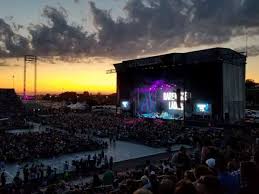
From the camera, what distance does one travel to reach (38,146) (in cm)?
2580

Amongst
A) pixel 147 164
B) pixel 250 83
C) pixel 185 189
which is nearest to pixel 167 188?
pixel 185 189

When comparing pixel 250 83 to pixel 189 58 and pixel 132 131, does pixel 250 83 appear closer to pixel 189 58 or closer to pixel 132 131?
pixel 189 58

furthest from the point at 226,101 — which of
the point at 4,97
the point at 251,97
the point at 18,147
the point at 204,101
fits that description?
the point at 4,97

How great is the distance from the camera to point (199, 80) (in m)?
42.7

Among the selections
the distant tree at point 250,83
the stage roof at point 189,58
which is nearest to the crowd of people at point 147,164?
the stage roof at point 189,58

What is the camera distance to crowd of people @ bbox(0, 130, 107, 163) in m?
23.5

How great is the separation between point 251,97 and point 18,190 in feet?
228

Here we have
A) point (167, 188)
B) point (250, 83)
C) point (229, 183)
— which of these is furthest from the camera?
point (250, 83)

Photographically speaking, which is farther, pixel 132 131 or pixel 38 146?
pixel 132 131

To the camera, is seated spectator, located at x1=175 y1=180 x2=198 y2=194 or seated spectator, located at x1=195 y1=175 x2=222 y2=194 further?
seated spectator, located at x1=195 y1=175 x2=222 y2=194

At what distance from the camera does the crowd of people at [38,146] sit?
2347 centimetres

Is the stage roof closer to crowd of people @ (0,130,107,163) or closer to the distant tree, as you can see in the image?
crowd of people @ (0,130,107,163)

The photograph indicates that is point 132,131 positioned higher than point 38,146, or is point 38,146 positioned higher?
point 132,131

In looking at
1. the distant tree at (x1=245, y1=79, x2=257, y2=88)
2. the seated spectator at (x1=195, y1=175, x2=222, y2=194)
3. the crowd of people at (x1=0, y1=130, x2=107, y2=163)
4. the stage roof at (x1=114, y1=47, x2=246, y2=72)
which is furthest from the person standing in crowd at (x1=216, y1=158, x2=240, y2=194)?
the distant tree at (x1=245, y1=79, x2=257, y2=88)
